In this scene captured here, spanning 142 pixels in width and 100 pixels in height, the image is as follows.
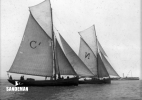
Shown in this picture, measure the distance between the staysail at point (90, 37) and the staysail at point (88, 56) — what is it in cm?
110

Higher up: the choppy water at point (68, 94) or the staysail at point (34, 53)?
the staysail at point (34, 53)

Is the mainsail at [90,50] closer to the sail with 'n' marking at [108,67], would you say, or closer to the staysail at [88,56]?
the staysail at [88,56]

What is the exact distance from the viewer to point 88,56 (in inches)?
2660

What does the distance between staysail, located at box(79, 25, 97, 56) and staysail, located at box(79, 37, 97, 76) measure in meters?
1.10

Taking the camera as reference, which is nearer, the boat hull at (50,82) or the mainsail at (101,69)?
the boat hull at (50,82)

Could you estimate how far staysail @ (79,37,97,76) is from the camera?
221 feet

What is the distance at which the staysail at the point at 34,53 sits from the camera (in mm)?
46375

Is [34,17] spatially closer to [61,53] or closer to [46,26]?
[46,26]

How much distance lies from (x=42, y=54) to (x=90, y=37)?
82.5 ft

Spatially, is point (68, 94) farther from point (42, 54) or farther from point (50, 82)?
point (42, 54)

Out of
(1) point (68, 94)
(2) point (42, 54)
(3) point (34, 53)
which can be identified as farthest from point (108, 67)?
(1) point (68, 94)

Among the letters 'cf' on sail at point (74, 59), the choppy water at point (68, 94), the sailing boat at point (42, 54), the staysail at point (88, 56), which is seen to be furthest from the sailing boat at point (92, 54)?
the choppy water at point (68, 94)

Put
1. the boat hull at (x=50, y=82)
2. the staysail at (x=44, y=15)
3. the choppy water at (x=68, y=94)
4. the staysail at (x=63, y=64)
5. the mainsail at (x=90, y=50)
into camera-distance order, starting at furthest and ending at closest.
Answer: the mainsail at (x=90, y=50) → the staysail at (x=44, y=15) → the staysail at (x=63, y=64) → the boat hull at (x=50, y=82) → the choppy water at (x=68, y=94)

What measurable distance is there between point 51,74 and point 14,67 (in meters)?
8.17
